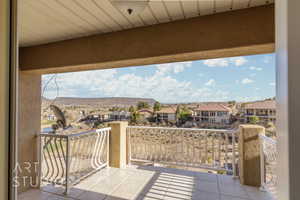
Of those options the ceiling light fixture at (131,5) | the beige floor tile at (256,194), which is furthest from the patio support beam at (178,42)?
the beige floor tile at (256,194)

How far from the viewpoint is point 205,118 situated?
3035mm

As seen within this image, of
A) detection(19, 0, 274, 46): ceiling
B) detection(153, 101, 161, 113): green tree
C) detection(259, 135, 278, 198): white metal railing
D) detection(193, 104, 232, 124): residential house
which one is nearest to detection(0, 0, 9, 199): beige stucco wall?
detection(19, 0, 274, 46): ceiling

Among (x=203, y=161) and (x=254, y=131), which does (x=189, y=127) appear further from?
(x=254, y=131)

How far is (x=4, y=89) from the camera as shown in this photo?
690 millimetres

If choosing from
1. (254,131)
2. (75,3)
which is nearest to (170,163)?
(254,131)

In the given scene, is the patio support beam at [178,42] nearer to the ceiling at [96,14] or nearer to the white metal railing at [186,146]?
the ceiling at [96,14]

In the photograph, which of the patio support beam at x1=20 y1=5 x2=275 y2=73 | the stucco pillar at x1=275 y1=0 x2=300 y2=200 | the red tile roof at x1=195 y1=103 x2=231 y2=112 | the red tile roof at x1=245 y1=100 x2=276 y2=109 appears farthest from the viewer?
the red tile roof at x1=195 y1=103 x2=231 y2=112

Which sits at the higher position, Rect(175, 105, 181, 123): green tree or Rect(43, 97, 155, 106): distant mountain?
Rect(43, 97, 155, 106): distant mountain

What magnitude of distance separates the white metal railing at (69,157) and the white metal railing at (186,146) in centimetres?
88

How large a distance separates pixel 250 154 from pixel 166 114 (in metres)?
1.60

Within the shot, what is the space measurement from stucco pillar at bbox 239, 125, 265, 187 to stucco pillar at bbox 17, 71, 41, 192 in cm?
367

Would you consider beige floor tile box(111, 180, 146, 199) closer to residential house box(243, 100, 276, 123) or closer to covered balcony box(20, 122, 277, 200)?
covered balcony box(20, 122, 277, 200)

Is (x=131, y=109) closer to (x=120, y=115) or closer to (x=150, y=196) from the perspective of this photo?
(x=120, y=115)

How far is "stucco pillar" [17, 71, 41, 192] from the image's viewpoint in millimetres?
2689
